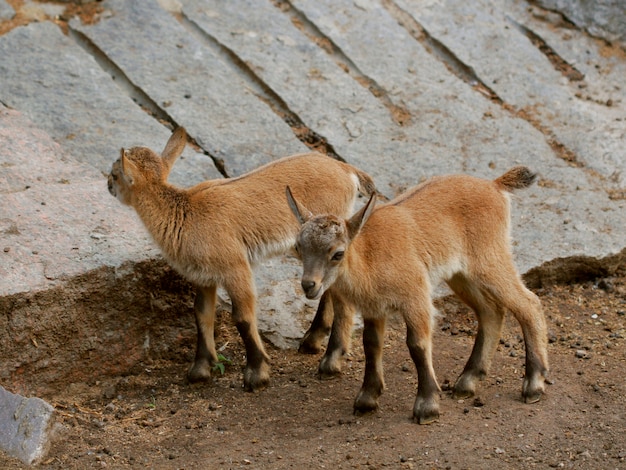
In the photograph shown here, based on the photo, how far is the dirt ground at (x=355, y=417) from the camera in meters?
6.27

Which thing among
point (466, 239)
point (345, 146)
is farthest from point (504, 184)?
point (345, 146)

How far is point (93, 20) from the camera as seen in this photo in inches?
444

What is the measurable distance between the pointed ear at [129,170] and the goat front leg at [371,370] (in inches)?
85.9

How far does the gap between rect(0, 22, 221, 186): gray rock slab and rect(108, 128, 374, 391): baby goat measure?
65.1 inches

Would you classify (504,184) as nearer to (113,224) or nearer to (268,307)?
(268,307)

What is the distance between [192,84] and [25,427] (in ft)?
17.5

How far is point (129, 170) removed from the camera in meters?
7.45

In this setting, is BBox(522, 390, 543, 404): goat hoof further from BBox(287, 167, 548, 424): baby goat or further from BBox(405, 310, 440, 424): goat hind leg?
BBox(405, 310, 440, 424): goat hind leg

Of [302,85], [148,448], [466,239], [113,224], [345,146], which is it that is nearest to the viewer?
[148,448]

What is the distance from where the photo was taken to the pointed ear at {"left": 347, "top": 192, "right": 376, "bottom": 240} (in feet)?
21.1

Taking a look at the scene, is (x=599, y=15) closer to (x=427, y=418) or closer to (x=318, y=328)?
(x=318, y=328)

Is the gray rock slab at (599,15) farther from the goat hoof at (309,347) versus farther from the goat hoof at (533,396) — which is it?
the goat hoof at (533,396)

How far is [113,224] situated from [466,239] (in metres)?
3.09

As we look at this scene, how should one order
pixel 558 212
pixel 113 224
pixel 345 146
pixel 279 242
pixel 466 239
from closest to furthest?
pixel 466 239 → pixel 279 242 → pixel 113 224 → pixel 558 212 → pixel 345 146
